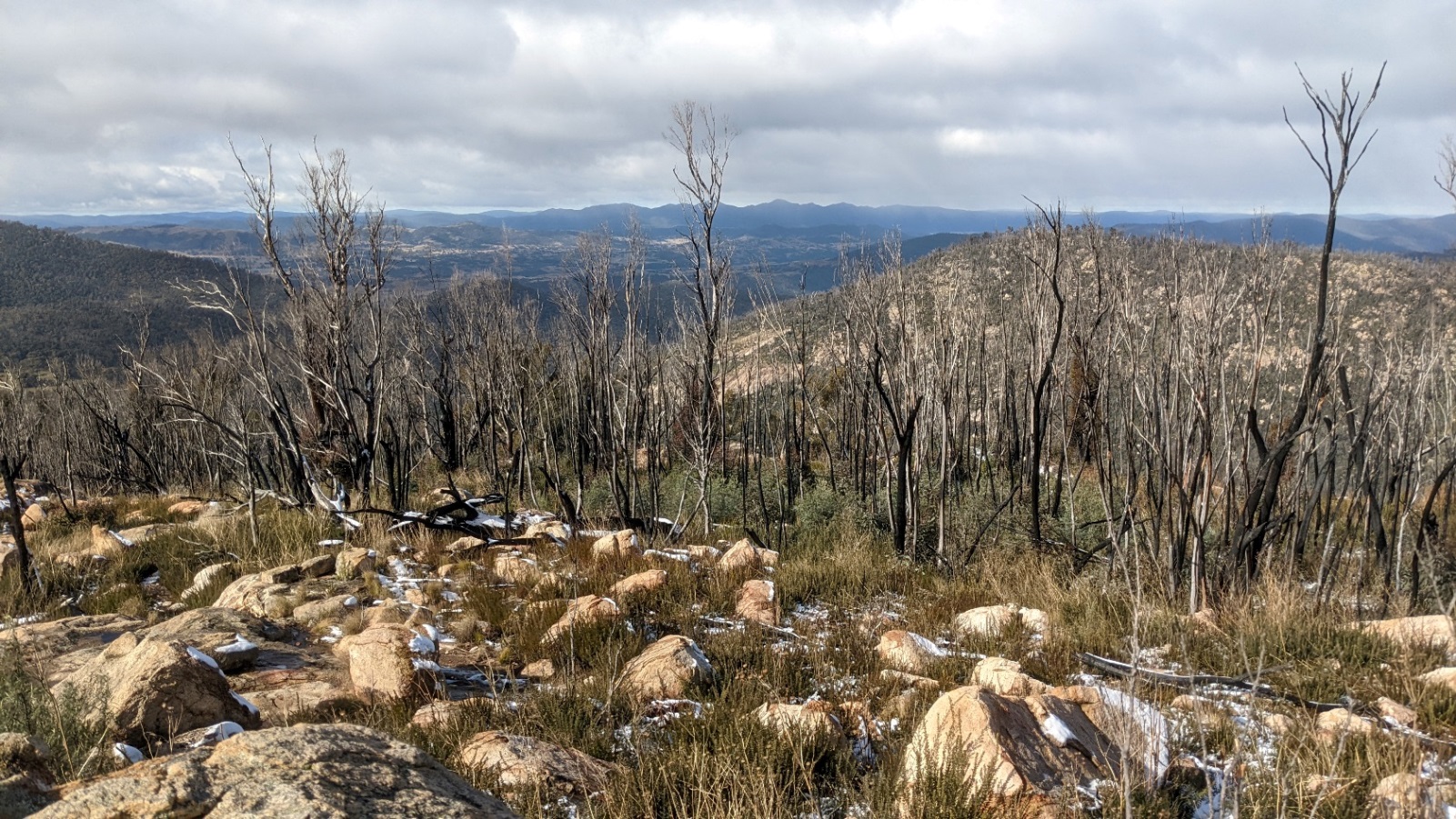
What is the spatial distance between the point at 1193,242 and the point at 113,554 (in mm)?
10707

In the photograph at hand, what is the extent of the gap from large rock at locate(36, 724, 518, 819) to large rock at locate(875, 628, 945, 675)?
285cm

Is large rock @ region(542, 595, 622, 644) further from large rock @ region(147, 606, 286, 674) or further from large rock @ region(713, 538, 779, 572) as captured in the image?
large rock @ region(147, 606, 286, 674)

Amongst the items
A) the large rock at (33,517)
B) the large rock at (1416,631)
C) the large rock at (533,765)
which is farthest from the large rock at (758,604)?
the large rock at (33,517)

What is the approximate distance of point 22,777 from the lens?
5.94 feet

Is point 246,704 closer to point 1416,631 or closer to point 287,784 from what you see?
point 287,784

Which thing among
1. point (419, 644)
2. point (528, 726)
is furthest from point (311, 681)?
point (528, 726)

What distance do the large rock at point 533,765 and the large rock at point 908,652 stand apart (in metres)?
2.00

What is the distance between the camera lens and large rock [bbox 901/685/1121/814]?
8.36ft

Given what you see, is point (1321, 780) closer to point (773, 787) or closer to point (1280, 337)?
point (773, 787)

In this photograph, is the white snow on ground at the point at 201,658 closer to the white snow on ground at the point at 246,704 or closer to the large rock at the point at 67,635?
the white snow on ground at the point at 246,704

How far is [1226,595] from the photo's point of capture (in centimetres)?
543

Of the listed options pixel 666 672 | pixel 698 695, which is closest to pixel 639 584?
pixel 666 672

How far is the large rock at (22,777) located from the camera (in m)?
1.73

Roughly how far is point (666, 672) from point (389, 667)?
59.5 inches
